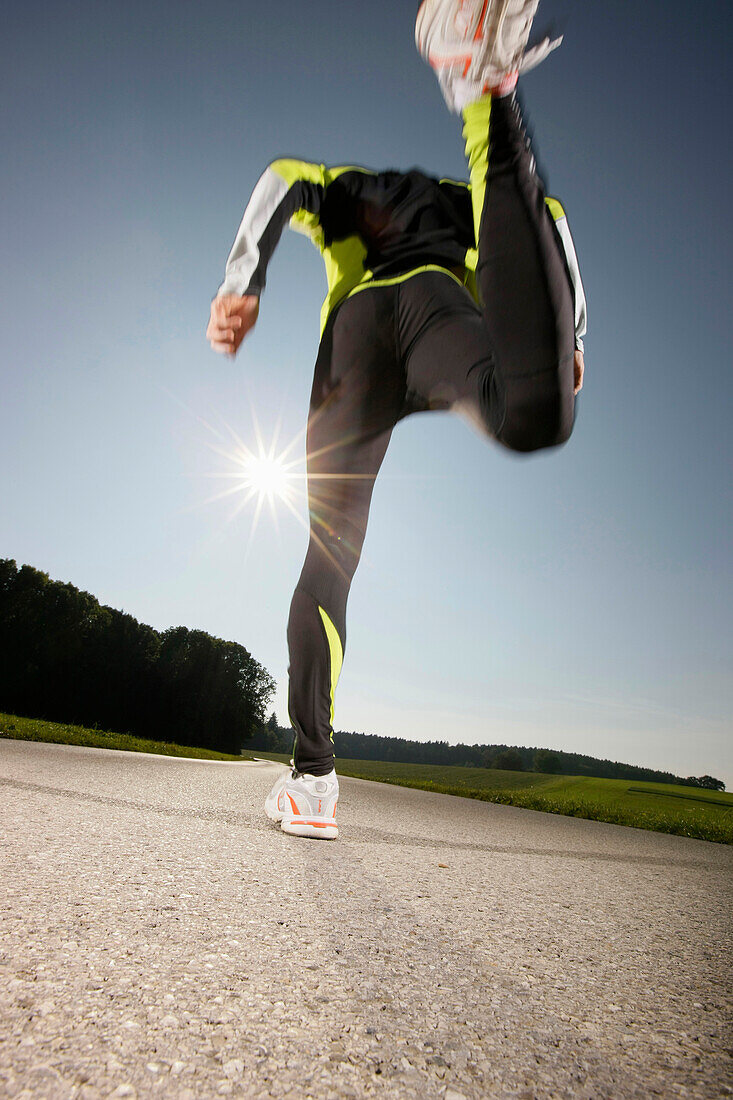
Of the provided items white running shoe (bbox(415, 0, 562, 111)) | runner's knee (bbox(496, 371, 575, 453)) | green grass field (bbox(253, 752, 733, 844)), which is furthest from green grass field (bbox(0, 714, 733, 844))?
white running shoe (bbox(415, 0, 562, 111))

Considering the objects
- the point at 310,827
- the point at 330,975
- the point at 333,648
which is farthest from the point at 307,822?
the point at 330,975

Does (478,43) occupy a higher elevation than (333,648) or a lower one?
higher

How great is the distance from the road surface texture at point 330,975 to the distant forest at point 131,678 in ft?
127

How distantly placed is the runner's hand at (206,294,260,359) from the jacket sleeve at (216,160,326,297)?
1.2 inches

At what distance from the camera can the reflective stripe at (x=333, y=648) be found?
2.00 meters

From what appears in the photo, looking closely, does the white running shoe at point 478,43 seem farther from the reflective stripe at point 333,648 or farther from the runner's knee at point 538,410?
the reflective stripe at point 333,648

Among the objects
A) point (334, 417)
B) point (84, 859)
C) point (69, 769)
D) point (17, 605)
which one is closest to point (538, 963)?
point (84, 859)

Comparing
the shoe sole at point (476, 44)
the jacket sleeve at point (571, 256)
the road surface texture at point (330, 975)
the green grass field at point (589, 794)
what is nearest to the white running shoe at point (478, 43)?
the shoe sole at point (476, 44)

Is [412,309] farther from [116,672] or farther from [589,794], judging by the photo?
[116,672]

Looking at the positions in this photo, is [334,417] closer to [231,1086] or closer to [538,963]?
[538,963]

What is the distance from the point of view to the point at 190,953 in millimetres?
796

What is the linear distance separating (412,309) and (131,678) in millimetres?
46869

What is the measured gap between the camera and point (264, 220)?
6.99 ft

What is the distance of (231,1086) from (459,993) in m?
0.38
